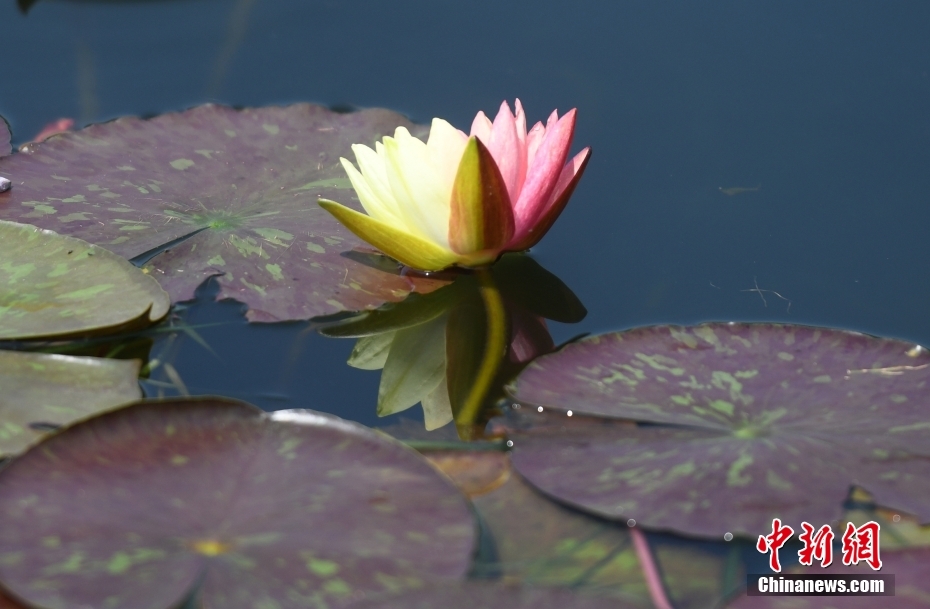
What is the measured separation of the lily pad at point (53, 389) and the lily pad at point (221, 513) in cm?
13

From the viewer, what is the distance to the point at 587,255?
180cm

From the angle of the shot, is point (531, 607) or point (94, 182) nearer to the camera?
point (531, 607)

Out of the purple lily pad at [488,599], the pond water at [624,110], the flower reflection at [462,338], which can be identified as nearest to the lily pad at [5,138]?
the pond water at [624,110]

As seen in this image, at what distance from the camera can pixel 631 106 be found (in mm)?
2156

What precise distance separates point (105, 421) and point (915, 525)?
1.03 m

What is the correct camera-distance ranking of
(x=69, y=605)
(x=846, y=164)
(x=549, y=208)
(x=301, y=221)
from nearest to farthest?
(x=69, y=605)
(x=549, y=208)
(x=301, y=221)
(x=846, y=164)

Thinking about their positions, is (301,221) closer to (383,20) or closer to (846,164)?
(383,20)

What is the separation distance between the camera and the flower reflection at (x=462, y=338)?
1462 millimetres

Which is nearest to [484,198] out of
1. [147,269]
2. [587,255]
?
[587,255]

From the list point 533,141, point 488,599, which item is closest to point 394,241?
point 533,141

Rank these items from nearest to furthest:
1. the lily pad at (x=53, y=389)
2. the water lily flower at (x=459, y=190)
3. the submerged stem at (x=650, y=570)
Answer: the submerged stem at (x=650, y=570)
the lily pad at (x=53, y=389)
the water lily flower at (x=459, y=190)

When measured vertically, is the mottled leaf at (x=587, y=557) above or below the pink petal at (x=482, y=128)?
below

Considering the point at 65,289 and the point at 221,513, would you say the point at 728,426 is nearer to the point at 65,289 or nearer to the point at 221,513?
the point at 221,513

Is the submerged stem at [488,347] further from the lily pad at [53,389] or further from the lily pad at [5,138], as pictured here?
the lily pad at [5,138]
